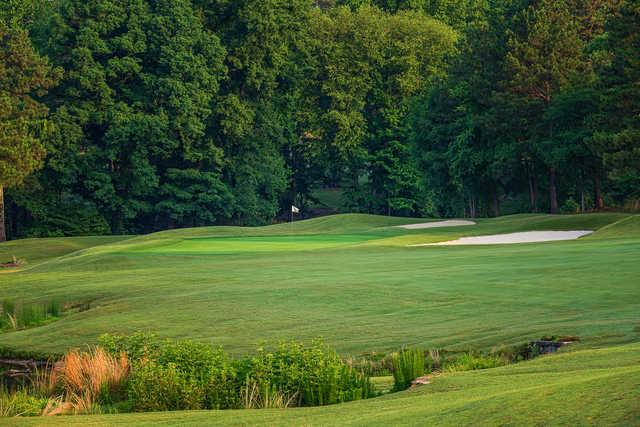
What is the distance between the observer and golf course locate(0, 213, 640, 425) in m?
11.3

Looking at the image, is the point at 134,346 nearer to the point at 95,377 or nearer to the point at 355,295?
the point at 95,377

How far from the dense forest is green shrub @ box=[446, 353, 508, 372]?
37.9 metres

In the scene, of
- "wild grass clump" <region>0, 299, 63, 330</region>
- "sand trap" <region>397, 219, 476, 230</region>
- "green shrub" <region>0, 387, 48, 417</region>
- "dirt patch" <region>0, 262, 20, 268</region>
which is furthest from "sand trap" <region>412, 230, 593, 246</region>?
"green shrub" <region>0, 387, 48, 417</region>

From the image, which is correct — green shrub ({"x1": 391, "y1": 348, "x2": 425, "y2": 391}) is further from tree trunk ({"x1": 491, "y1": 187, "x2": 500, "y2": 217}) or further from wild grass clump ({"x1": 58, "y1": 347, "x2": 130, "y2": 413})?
tree trunk ({"x1": 491, "y1": 187, "x2": 500, "y2": 217})

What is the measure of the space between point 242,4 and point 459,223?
31.5m

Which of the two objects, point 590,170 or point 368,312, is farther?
point 590,170

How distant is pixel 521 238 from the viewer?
46781 mm

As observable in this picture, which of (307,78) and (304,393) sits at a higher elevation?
(307,78)

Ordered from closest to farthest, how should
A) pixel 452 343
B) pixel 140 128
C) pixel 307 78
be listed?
pixel 452 343, pixel 140 128, pixel 307 78

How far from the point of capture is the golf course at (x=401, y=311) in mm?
11258

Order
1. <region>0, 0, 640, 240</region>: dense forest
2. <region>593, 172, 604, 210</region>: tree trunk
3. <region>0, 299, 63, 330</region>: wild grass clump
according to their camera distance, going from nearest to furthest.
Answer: <region>0, 299, 63, 330</region>: wild grass clump, <region>0, 0, 640, 240</region>: dense forest, <region>593, 172, 604, 210</region>: tree trunk

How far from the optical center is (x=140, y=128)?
74.4 m

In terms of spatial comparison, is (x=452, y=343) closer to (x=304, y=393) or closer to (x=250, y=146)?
(x=304, y=393)

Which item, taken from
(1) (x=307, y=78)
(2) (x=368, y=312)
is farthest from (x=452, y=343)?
(1) (x=307, y=78)
